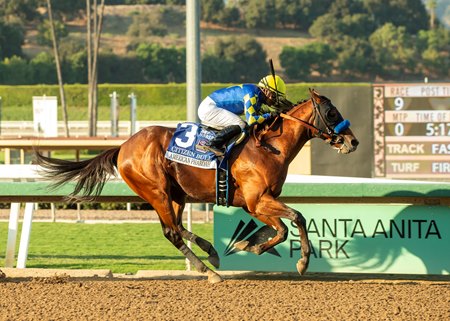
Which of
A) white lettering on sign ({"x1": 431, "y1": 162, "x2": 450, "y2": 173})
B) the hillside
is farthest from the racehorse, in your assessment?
the hillside

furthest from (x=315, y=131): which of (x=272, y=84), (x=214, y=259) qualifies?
(x=214, y=259)

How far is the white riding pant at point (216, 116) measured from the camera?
24.5ft

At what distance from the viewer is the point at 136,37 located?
67.6 meters

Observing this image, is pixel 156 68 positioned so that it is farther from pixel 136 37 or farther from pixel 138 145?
pixel 138 145

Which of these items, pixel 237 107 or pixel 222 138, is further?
pixel 237 107

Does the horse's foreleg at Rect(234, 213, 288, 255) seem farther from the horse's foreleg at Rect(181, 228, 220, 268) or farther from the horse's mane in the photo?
the horse's mane

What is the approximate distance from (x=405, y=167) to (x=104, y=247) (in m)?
3.77

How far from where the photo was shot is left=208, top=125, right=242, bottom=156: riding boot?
7.34 meters

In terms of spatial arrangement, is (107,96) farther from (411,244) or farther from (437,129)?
(411,244)

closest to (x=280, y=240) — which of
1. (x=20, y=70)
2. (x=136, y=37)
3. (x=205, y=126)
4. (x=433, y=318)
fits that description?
(x=205, y=126)

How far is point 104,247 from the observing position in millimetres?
10805

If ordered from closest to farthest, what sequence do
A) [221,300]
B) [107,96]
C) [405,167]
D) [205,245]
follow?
[221,300] < [205,245] < [405,167] < [107,96]

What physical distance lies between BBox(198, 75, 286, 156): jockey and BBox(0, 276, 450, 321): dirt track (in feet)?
3.59

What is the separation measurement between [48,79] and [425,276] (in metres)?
49.8
